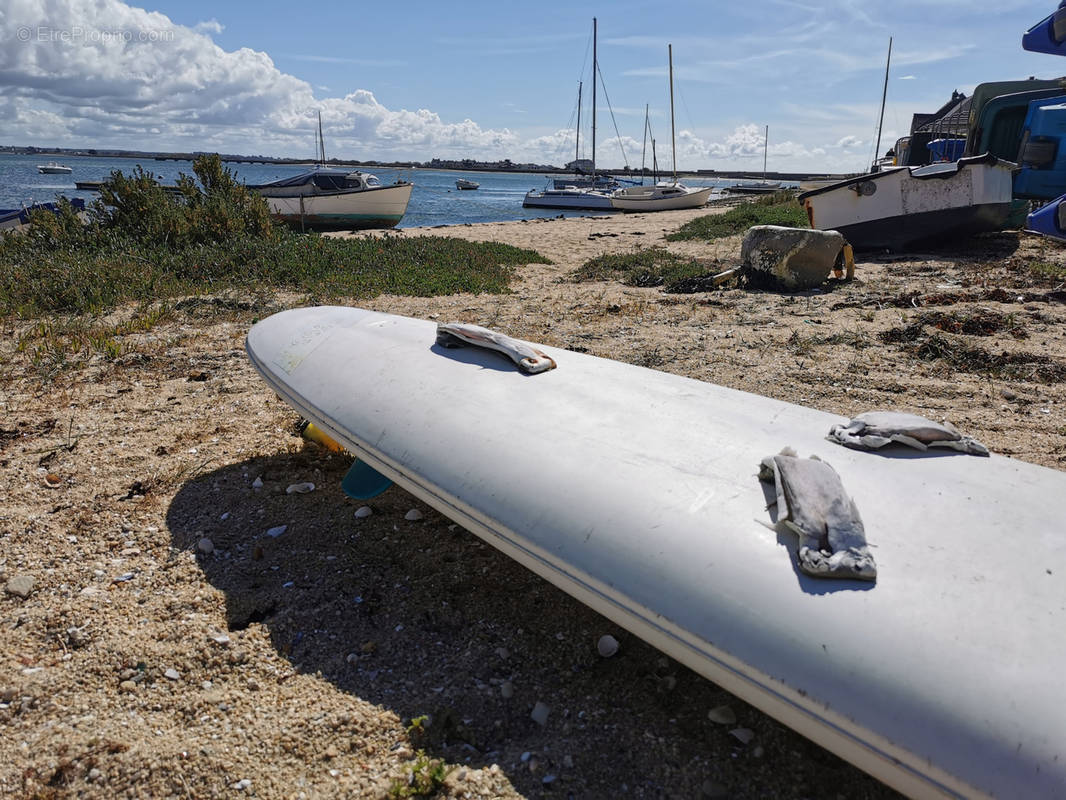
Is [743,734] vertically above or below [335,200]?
below

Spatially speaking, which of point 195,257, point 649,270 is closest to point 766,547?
point 649,270

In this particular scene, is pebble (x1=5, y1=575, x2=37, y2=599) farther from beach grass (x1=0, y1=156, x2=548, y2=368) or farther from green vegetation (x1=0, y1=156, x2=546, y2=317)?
green vegetation (x1=0, y1=156, x2=546, y2=317)

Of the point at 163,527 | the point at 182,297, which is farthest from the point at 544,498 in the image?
the point at 182,297

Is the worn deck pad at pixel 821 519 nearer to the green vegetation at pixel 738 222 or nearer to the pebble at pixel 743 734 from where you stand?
the pebble at pixel 743 734

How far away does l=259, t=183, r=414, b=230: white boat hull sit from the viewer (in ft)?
69.0

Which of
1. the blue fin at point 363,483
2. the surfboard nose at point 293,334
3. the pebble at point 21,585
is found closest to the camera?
the pebble at point 21,585

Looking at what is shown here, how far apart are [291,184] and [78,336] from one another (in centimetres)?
1662

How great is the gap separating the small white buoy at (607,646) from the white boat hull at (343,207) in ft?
65.4

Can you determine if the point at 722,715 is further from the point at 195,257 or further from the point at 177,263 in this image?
the point at 195,257

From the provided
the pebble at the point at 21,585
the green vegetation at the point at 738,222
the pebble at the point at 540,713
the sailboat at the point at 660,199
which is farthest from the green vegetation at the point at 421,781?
the sailboat at the point at 660,199

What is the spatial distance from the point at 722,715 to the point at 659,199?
114 ft

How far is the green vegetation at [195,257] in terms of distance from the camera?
839 cm

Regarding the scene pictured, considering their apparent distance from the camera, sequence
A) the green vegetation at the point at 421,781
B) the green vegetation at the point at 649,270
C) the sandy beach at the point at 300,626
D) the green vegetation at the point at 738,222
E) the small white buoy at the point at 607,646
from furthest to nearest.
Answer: the green vegetation at the point at 738,222 < the green vegetation at the point at 649,270 < the small white buoy at the point at 607,646 < the sandy beach at the point at 300,626 < the green vegetation at the point at 421,781

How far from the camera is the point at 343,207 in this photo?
21.4m
